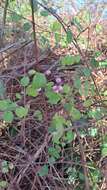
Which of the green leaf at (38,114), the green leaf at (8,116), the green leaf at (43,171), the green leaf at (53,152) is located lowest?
the green leaf at (43,171)

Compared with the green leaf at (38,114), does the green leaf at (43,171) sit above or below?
below

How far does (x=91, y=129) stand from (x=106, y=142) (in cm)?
11

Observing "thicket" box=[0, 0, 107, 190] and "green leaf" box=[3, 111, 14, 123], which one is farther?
"thicket" box=[0, 0, 107, 190]

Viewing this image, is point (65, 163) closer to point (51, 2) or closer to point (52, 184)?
point (52, 184)

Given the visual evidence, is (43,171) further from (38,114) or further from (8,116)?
(8,116)

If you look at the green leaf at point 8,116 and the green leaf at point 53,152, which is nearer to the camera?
the green leaf at point 8,116

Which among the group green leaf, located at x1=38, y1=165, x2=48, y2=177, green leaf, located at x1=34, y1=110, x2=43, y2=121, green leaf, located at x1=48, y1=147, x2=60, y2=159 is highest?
green leaf, located at x1=34, y1=110, x2=43, y2=121

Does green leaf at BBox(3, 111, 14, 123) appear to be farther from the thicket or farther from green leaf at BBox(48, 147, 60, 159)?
green leaf at BBox(48, 147, 60, 159)

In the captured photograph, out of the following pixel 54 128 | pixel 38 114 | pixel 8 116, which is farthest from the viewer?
pixel 38 114

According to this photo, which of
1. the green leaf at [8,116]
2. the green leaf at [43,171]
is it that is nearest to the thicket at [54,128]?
the green leaf at [43,171]

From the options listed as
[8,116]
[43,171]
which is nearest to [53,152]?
[43,171]

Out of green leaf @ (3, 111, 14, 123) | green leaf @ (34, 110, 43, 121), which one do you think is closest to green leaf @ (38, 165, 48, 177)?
green leaf @ (34, 110, 43, 121)

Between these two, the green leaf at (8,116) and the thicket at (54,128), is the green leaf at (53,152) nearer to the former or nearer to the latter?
→ the thicket at (54,128)

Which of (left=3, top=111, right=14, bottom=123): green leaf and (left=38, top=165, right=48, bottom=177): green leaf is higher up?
(left=3, top=111, right=14, bottom=123): green leaf
